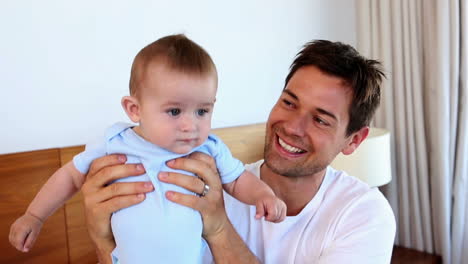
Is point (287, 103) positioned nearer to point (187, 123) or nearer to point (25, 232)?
point (187, 123)

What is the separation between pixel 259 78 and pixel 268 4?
449mm

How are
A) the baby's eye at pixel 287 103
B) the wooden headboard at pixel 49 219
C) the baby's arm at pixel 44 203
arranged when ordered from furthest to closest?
the baby's eye at pixel 287 103 → the wooden headboard at pixel 49 219 → the baby's arm at pixel 44 203

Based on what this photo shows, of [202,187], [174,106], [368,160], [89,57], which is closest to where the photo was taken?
[174,106]

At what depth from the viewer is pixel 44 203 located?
1010 millimetres

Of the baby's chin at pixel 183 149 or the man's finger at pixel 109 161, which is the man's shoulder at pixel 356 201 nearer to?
the baby's chin at pixel 183 149

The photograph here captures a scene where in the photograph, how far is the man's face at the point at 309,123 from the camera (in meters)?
1.33

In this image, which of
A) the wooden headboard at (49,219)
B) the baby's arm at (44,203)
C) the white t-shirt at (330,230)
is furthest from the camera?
the wooden headboard at (49,219)

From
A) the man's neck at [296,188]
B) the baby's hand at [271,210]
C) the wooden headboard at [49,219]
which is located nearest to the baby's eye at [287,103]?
the man's neck at [296,188]

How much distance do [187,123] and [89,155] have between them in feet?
0.96

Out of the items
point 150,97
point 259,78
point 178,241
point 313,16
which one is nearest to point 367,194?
point 178,241

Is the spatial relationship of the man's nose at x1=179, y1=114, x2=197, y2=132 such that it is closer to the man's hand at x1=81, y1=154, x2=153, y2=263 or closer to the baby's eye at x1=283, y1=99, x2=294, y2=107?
the man's hand at x1=81, y1=154, x2=153, y2=263

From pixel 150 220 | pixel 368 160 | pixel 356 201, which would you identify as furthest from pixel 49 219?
pixel 368 160

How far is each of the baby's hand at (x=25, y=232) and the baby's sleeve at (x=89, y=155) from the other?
0.57ft

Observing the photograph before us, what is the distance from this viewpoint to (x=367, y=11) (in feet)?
9.01
